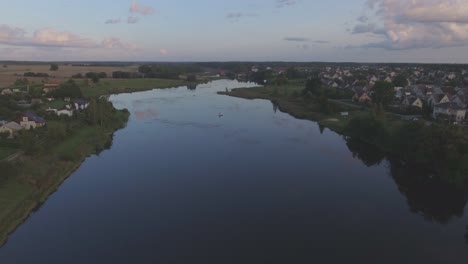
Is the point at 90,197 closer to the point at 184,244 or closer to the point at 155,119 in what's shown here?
the point at 184,244

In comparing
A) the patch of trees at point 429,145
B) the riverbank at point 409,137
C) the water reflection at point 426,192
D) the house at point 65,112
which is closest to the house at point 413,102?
the riverbank at point 409,137

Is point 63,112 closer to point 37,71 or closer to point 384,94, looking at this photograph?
point 384,94

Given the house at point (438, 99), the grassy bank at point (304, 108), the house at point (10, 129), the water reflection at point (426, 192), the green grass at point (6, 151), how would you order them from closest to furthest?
the water reflection at point (426, 192) < the green grass at point (6, 151) < the house at point (10, 129) < the grassy bank at point (304, 108) < the house at point (438, 99)

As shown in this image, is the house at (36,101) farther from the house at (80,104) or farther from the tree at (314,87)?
the tree at (314,87)

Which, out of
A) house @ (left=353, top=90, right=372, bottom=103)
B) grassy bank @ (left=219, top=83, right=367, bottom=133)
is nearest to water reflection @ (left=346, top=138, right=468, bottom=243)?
grassy bank @ (left=219, top=83, right=367, bottom=133)

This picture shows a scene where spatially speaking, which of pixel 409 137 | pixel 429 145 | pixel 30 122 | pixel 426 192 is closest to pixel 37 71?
pixel 30 122

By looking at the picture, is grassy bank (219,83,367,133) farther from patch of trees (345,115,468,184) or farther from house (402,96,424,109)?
patch of trees (345,115,468,184)

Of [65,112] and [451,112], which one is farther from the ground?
[451,112]
